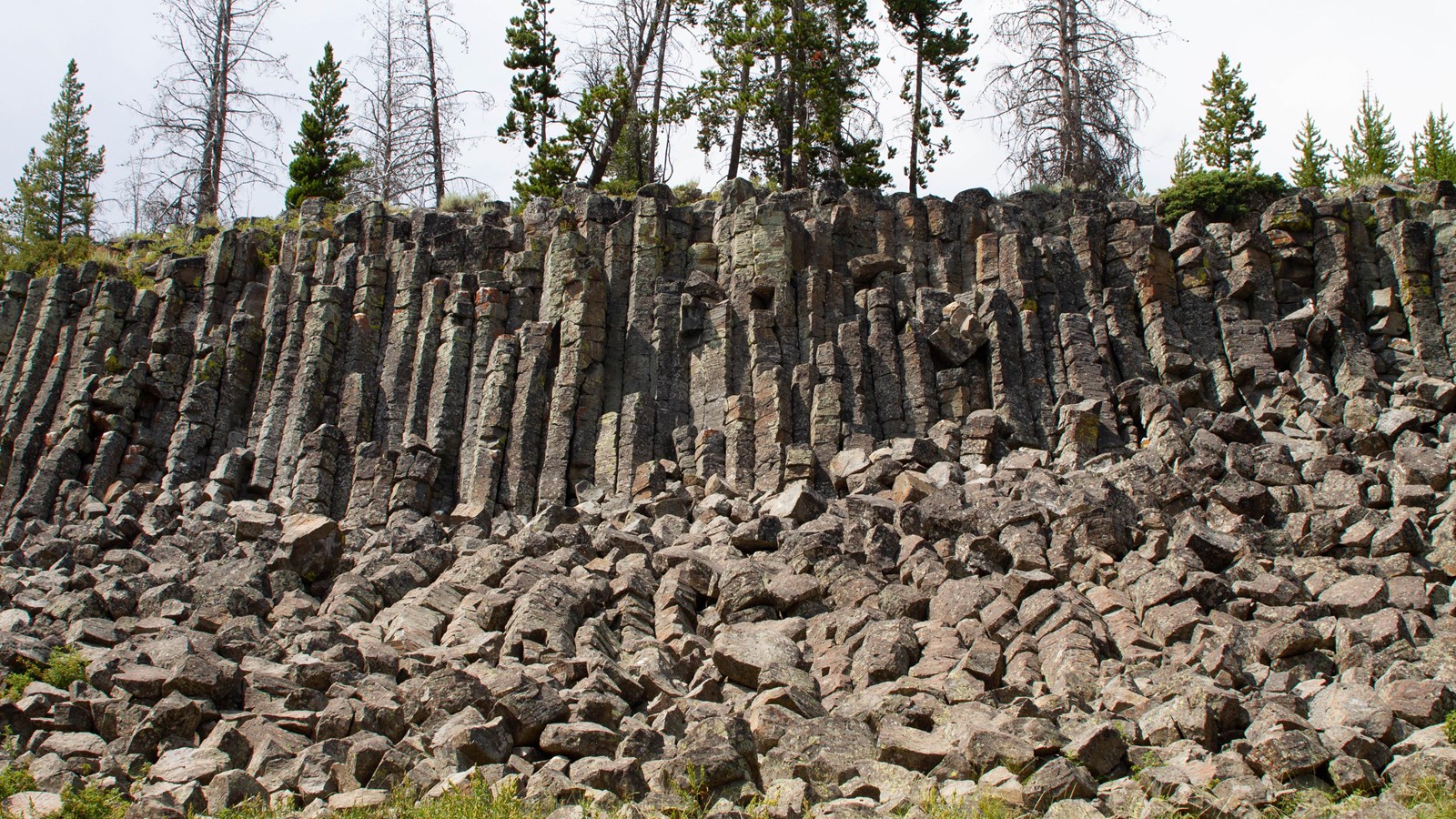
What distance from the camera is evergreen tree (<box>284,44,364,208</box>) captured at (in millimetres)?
35906

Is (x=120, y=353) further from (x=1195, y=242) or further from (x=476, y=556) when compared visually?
(x=1195, y=242)

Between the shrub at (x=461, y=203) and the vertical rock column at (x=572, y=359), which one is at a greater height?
the shrub at (x=461, y=203)

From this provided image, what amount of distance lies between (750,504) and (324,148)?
2244 cm

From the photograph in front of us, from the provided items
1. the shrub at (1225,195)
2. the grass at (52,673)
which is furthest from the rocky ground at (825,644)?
the shrub at (1225,195)

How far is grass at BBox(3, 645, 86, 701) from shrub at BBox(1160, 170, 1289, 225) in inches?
858

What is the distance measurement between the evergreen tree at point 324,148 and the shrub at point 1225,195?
21894mm

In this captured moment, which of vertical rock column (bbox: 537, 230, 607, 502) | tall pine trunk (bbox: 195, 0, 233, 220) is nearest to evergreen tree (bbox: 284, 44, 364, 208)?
tall pine trunk (bbox: 195, 0, 233, 220)

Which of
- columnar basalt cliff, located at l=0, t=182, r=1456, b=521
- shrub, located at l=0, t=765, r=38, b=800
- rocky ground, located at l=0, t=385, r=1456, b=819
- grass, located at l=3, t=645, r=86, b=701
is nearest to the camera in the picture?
rocky ground, located at l=0, t=385, r=1456, b=819

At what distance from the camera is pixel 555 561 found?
1761cm

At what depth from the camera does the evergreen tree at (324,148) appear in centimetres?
3591

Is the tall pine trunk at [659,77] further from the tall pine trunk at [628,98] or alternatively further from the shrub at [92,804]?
the shrub at [92,804]

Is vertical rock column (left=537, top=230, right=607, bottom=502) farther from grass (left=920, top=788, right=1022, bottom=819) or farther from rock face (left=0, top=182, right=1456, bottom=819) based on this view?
grass (left=920, top=788, right=1022, bottom=819)

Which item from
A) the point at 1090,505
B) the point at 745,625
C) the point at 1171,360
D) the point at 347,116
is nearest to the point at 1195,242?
the point at 1171,360

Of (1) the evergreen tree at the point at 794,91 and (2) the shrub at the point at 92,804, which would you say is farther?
(1) the evergreen tree at the point at 794,91
